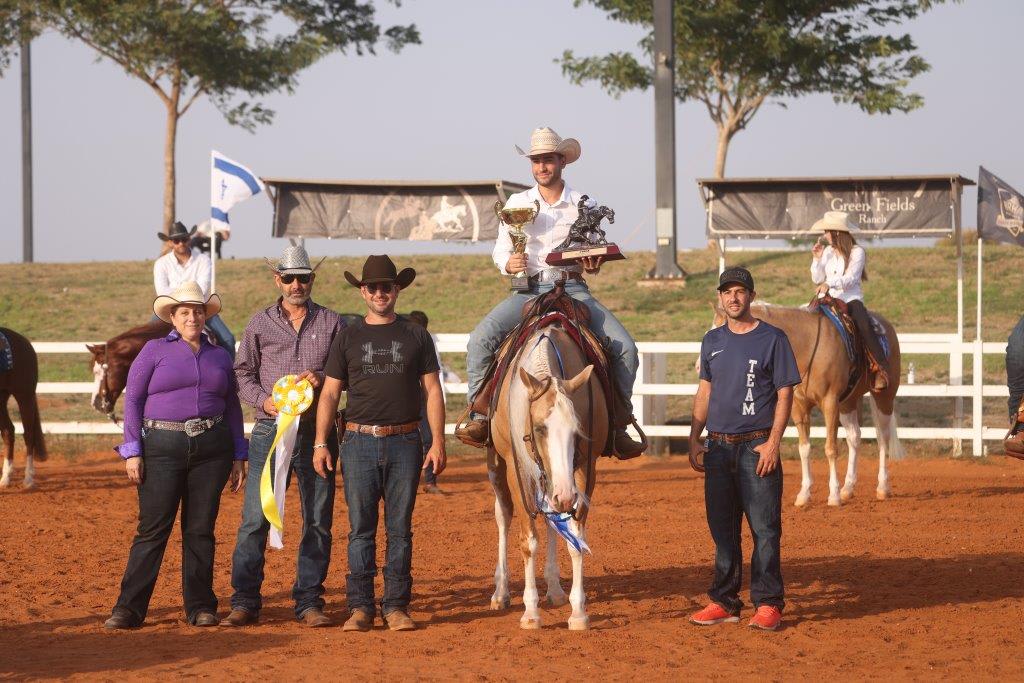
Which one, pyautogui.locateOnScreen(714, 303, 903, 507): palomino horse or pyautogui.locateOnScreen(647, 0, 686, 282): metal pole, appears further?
pyautogui.locateOnScreen(647, 0, 686, 282): metal pole

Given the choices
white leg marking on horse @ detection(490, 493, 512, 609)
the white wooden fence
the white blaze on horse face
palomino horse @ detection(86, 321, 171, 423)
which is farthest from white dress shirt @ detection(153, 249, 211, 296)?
white leg marking on horse @ detection(490, 493, 512, 609)

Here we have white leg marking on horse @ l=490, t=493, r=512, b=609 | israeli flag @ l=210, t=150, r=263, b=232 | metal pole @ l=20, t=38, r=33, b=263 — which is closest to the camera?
white leg marking on horse @ l=490, t=493, r=512, b=609

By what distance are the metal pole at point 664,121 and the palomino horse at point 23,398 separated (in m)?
13.2

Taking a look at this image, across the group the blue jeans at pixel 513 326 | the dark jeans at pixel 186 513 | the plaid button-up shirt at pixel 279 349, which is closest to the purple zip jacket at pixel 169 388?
the dark jeans at pixel 186 513

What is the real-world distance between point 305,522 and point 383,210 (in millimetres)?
11290

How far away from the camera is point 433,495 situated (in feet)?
49.2

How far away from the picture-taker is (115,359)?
51.6 feet

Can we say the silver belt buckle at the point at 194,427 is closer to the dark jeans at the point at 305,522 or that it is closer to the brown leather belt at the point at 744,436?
the dark jeans at the point at 305,522

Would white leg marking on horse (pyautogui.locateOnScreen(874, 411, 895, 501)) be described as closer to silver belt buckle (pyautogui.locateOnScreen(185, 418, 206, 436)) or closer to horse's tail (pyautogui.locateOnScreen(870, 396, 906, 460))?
horse's tail (pyautogui.locateOnScreen(870, 396, 906, 460))

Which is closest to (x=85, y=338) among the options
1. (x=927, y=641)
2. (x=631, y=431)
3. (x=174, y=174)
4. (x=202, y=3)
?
(x=174, y=174)

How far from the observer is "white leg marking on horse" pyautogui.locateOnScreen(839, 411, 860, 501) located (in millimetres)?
14109

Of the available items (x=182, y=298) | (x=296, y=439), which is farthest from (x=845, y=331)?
(x=182, y=298)

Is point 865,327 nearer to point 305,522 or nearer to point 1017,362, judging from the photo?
point 1017,362

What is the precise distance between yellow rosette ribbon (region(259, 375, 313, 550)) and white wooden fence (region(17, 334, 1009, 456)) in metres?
9.92
